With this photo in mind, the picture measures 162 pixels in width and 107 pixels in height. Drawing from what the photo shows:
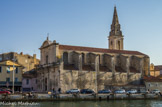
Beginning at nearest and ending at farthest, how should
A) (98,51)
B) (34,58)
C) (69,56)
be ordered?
(69,56), (98,51), (34,58)

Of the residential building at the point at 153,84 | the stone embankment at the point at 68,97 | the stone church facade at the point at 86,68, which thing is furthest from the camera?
the residential building at the point at 153,84

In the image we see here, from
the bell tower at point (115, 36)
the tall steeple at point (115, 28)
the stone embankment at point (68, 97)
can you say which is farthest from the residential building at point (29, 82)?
the tall steeple at point (115, 28)

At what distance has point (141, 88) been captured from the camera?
230 ft

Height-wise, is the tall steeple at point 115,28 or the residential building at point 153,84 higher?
the tall steeple at point 115,28

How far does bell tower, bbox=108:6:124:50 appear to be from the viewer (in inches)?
3538

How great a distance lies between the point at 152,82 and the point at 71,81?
66.5 ft

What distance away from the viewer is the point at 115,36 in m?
89.8

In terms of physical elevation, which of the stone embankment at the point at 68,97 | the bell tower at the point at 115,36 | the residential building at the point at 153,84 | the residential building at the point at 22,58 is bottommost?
the stone embankment at the point at 68,97

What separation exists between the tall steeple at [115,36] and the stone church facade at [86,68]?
1050 cm

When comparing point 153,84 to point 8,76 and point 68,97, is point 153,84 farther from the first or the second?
point 8,76

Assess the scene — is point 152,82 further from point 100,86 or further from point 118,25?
point 118,25

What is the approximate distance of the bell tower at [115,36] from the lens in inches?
3538

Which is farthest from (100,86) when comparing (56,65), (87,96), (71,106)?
(71,106)

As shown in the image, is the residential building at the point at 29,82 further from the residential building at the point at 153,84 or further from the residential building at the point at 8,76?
the residential building at the point at 153,84
